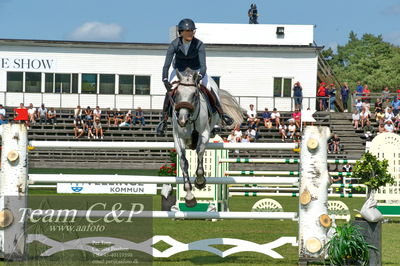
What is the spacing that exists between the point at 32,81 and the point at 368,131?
1798 cm

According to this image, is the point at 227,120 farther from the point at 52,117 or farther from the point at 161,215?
the point at 52,117

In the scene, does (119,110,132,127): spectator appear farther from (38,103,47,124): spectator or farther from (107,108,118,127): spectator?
(38,103,47,124): spectator

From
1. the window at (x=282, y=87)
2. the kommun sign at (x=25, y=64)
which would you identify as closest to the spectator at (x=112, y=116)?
the kommun sign at (x=25, y=64)

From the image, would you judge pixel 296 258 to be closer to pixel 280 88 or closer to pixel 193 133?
pixel 193 133

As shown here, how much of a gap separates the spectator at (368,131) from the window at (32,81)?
1742 cm

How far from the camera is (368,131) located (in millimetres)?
36781

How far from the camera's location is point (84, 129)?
37.2 m

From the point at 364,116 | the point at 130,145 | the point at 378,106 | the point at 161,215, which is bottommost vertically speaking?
the point at 161,215

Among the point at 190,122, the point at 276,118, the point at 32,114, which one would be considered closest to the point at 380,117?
the point at 276,118

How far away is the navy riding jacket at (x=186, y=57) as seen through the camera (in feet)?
30.3

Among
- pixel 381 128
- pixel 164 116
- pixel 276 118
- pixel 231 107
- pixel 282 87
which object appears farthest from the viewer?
pixel 282 87

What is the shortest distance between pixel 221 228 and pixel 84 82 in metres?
30.5

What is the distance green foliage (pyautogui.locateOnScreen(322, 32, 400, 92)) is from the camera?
273ft

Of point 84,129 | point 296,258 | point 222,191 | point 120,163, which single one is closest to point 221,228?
point 222,191
